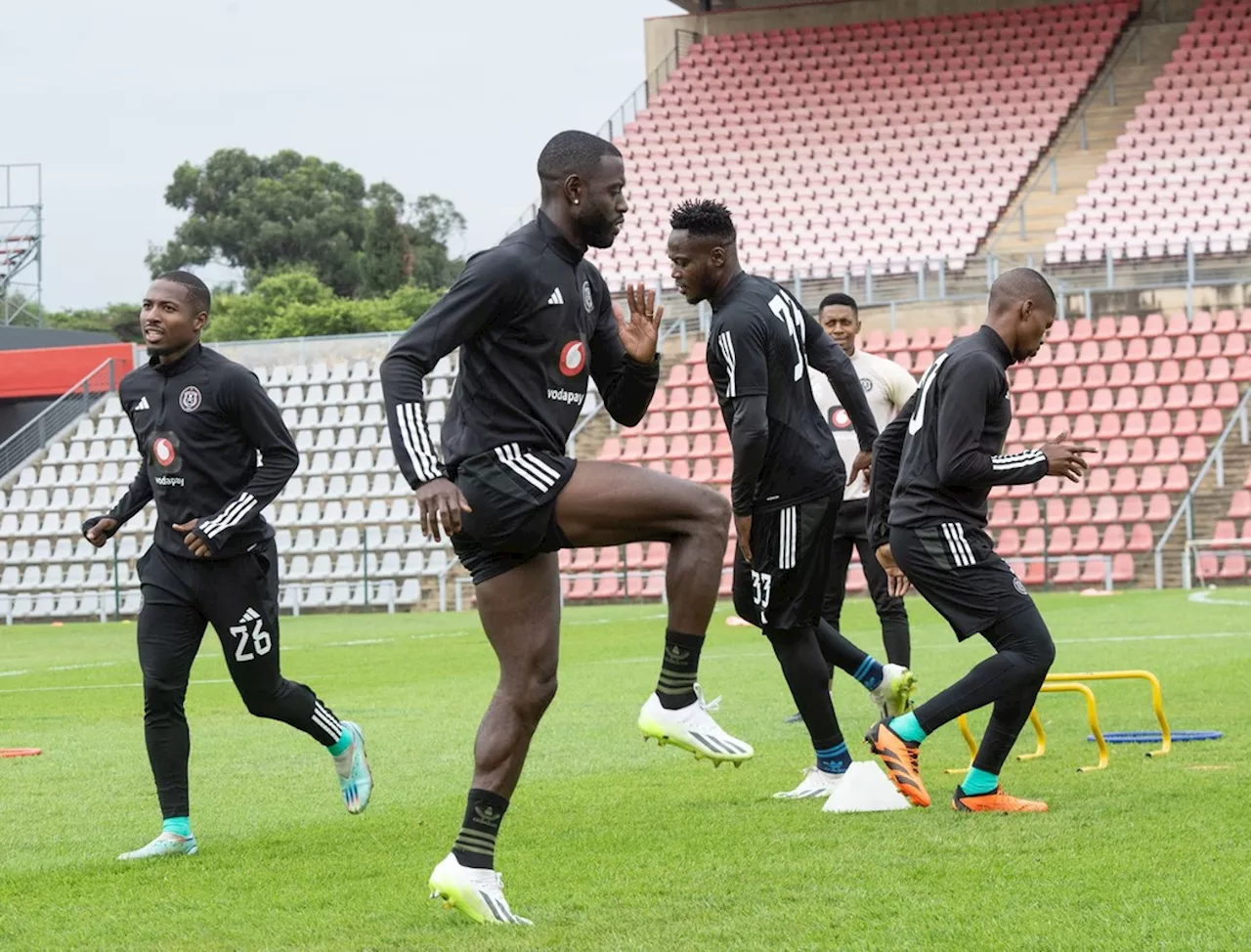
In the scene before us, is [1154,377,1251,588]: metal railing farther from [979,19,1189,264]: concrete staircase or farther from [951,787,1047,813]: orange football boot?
[951,787,1047,813]: orange football boot

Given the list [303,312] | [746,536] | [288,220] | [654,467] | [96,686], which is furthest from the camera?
[288,220]

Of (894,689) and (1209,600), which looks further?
(1209,600)

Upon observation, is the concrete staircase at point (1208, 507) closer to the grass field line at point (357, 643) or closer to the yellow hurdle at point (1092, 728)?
the grass field line at point (357, 643)

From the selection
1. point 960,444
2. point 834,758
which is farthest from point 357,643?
point 960,444

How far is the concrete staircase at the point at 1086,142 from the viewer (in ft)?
108

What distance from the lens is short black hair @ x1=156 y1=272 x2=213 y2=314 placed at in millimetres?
6863

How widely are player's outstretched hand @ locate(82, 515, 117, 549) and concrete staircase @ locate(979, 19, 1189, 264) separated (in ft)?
82.3

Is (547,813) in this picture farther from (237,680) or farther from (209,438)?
(209,438)

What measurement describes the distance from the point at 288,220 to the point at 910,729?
78.8 meters

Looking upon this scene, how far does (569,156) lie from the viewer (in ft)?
17.6

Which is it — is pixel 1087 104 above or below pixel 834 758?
above

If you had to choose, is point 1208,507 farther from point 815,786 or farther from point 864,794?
point 864,794

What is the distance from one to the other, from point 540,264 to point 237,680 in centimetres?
230

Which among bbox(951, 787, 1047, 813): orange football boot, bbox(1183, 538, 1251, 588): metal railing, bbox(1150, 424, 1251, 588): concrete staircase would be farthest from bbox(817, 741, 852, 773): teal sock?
bbox(1150, 424, 1251, 588): concrete staircase
